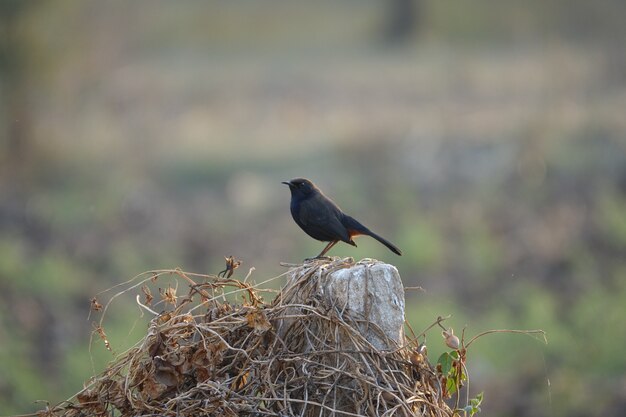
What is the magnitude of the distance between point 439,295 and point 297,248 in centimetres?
251

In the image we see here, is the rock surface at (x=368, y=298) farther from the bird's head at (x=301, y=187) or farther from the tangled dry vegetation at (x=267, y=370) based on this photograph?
the bird's head at (x=301, y=187)

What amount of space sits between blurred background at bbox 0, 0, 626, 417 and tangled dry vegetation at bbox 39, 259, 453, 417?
5.90 metres

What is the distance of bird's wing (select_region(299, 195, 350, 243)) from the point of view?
6152 millimetres

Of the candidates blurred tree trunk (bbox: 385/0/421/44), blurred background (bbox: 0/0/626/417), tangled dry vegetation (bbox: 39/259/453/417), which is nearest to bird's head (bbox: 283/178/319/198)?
tangled dry vegetation (bbox: 39/259/453/417)

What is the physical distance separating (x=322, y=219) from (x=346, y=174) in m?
11.8

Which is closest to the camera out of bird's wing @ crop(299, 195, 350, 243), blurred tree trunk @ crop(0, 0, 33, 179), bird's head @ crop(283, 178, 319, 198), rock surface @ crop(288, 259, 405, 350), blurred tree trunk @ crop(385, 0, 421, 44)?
rock surface @ crop(288, 259, 405, 350)

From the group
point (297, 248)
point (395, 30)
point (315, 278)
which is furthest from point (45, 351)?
point (395, 30)

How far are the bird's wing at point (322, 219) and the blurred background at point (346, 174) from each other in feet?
15.7

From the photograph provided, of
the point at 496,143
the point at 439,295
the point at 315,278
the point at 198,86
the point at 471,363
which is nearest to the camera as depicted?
the point at 315,278

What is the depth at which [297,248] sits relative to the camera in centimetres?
1530

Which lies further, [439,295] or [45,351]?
[439,295]

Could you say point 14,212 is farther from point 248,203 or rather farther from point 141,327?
point 141,327

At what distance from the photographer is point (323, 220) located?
616 cm

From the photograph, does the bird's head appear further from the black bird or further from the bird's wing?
the bird's wing
